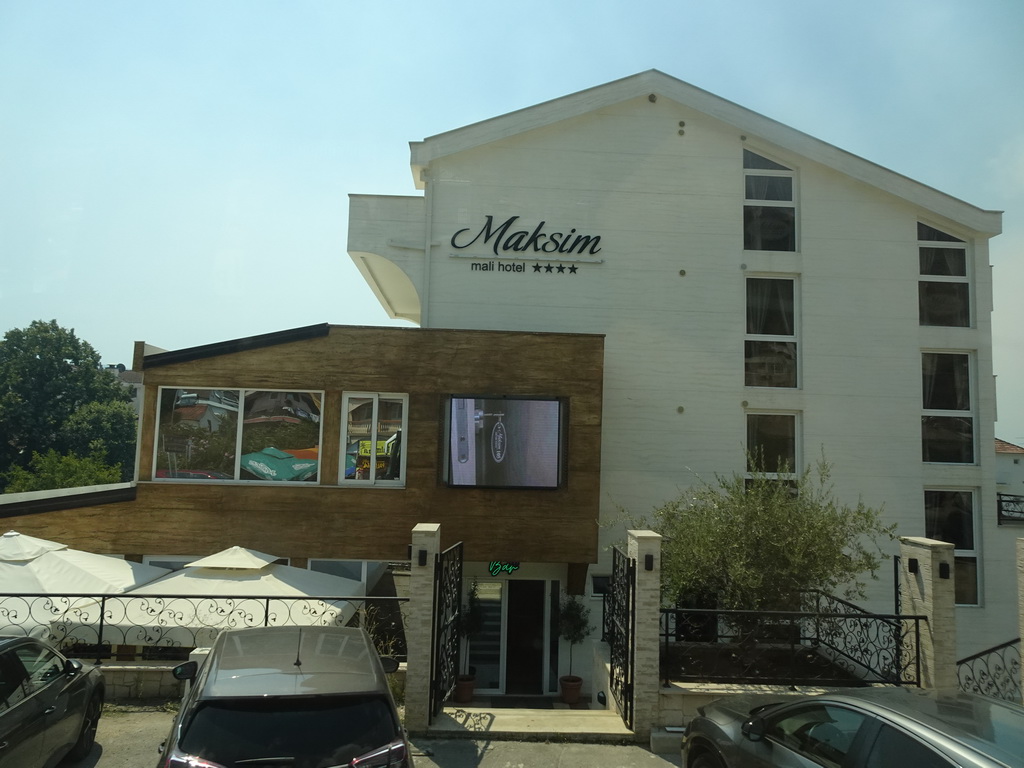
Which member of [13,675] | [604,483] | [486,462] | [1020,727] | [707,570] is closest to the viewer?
[1020,727]

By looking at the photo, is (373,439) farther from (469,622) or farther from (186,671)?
(186,671)

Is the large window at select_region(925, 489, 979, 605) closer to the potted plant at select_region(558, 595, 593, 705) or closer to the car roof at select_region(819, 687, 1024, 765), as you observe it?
the potted plant at select_region(558, 595, 593, 705)

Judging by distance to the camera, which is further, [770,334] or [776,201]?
[776,201]

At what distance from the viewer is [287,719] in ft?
16.3

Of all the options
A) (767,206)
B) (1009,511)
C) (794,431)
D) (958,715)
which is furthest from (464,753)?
(1009,511)

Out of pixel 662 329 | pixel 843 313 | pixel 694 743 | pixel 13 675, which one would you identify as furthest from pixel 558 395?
pixel 13 675

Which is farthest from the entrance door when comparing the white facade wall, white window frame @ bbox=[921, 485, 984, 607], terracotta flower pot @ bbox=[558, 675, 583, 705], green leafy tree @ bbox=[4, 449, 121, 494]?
green leafy tree @ bbox=[4, 449, 121, 494]

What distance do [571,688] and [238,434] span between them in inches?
315

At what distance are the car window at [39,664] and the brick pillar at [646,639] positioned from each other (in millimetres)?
5837

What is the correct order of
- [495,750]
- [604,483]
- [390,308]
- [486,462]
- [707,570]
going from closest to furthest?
[495,750] → [707,570] → [486,462] → [604,483] → [390,308]

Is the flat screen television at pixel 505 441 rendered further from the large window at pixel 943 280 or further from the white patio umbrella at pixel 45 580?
the large window at pixel 943 280

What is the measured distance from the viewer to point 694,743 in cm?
666

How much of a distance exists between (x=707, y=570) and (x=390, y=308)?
14704 millimetres

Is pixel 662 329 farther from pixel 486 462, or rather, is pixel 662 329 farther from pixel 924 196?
pixel 924 196
